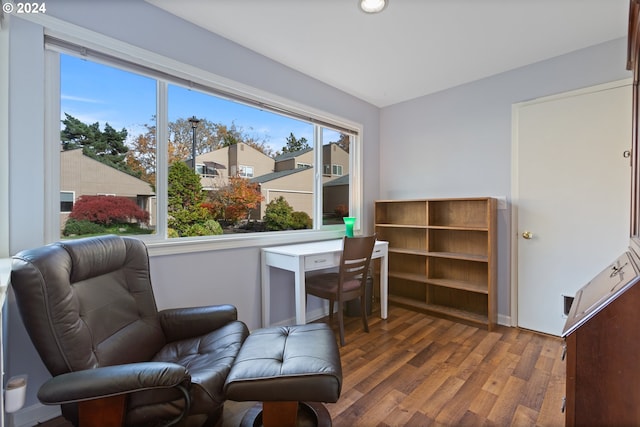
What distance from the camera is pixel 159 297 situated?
193 cm

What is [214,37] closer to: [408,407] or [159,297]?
[159,297]

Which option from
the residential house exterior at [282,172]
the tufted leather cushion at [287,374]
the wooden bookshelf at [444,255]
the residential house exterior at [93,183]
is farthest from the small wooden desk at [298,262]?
the wooden bookshelf at [444,255]

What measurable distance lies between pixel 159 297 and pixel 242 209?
94 centimetres

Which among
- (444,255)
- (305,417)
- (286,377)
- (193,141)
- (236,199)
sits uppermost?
(193,141)

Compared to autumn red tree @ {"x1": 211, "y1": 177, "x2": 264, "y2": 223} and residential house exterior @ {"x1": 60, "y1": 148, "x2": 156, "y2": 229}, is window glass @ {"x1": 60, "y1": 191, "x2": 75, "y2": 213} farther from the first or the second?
autumn red tree @ {"x1": 211, "y1": 177, "x2": 264, "y2": 223}

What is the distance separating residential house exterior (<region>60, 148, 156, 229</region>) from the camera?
A: 1666mm

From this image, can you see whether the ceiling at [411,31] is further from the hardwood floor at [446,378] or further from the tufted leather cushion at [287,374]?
the hardwood floor at [446,378]

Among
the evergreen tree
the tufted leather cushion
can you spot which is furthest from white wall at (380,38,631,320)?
the evergreen tree

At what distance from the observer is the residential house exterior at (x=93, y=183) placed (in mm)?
1666

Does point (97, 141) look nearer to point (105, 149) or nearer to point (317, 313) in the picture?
point (105, 149)

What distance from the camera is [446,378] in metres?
1.91

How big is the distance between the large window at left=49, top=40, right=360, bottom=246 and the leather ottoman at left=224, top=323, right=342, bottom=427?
1.17 meters

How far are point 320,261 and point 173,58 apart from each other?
6.10 feet

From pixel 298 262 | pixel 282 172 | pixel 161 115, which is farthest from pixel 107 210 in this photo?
pixel 282 172
